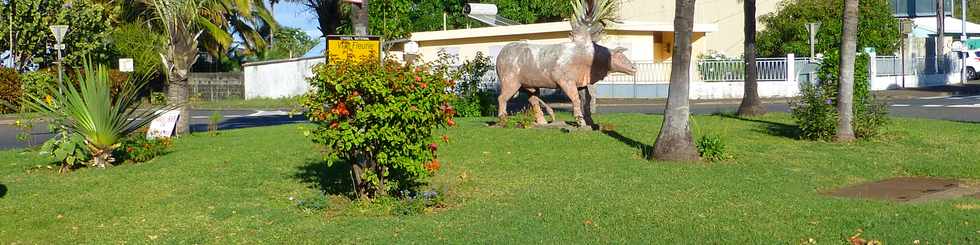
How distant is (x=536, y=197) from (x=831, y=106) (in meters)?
6.69

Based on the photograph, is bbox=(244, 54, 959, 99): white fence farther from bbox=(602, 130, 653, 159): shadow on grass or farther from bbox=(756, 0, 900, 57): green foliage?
bbox=(602, 130, 653, 159): shadow on grass

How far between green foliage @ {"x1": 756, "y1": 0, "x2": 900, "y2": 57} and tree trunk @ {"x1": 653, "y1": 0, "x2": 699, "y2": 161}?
2571cm

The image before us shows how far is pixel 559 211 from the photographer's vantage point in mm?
8539

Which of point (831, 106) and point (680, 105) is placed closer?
point (680, 105)

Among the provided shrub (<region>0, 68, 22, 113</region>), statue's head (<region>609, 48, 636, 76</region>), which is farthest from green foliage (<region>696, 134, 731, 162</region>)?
shrub (<region>0, 68, 22, 113</region>)

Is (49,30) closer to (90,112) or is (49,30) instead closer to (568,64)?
(90,112)

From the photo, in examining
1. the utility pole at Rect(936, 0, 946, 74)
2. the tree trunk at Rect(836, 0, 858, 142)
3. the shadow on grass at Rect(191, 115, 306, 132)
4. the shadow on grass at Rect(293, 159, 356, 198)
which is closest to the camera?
the shadow on grass at Rect(293, 159, 356, 198)

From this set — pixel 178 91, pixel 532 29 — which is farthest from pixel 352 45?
pixel 532 29

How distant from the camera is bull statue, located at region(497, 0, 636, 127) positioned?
1591 cm

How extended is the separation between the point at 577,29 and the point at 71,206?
8.93 meters

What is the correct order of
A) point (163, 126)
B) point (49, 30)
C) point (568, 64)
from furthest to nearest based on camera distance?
point (49, 30), point (568, 64), point (163, 126)

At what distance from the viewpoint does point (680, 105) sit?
12297mm

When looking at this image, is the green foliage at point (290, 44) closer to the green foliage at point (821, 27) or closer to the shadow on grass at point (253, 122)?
the green foliage at point (821, 27)

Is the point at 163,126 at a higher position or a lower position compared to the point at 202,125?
higher
